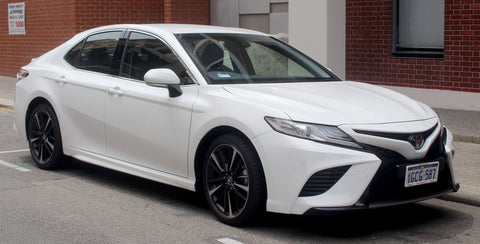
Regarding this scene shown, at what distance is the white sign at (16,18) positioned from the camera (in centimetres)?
2136

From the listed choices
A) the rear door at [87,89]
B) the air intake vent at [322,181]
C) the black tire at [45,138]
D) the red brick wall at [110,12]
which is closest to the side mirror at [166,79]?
the rear door at [87,89]

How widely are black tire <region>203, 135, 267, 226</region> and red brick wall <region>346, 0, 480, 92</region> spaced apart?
22.3 feet

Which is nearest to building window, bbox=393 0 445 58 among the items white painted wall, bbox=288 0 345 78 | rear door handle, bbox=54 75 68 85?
white painted wall, bbox=288 0 345 78

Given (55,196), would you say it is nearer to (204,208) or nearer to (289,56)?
(204,208)

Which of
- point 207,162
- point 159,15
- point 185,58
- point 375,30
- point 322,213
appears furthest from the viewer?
point 159,15

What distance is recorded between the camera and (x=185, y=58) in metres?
6.52

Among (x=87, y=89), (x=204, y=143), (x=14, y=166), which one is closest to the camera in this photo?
(x=204, y=143)

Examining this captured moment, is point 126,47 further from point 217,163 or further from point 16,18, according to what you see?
point 16,18

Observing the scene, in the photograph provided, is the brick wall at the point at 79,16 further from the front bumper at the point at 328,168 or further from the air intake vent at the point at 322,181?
the air intake vent at the point at 322,181

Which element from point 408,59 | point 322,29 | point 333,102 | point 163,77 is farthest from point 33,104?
point 408,59

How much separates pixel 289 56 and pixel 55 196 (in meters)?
2.53

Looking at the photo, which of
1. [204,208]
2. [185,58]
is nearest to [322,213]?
[204,208]

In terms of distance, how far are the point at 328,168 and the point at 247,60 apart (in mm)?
1853

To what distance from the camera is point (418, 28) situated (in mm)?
12508
